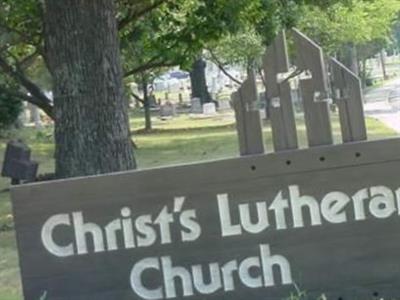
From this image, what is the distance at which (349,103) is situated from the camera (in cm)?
490

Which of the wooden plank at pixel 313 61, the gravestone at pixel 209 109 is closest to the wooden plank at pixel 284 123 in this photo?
the wooden plank at pixel 313 61

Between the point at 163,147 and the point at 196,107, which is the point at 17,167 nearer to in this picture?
the point at 163,147

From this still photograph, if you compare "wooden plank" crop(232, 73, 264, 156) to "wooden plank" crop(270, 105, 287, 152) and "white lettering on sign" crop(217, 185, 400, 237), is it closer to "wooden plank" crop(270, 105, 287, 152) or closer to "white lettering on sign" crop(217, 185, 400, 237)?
"wooden plank" crop(270, 105, 287, 152)

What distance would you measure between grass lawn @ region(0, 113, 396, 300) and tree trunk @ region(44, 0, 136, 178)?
4.19ft

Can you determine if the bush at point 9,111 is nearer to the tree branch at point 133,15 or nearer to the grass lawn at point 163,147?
the grass lawn at point 163,147

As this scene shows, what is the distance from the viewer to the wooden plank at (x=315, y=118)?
489 centimetres

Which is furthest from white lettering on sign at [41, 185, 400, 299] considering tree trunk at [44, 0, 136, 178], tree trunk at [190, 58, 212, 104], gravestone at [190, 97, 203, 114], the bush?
tree trunk at [190, 58, 212, 104]

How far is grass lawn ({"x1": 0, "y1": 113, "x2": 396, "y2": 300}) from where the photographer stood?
976 cm

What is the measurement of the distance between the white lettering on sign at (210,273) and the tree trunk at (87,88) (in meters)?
2.89

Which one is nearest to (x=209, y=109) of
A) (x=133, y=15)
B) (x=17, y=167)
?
(x=17, y=167)

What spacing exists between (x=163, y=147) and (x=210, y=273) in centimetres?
2390

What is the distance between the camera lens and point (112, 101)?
775 cm

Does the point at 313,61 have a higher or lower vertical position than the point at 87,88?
lower

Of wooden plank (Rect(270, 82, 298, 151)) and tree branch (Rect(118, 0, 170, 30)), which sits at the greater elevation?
tree branch (Rect(118, 0, 170, 30))
